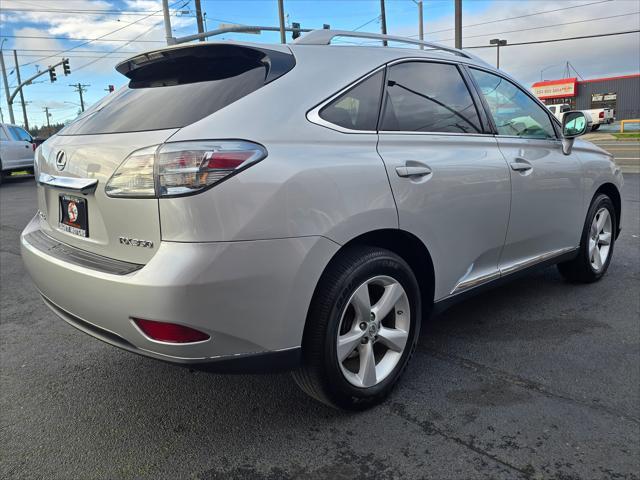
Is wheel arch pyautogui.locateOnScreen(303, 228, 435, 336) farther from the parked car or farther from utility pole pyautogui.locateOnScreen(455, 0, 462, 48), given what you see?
utility pole pyautogui.locateOnScreen(455, 0, 462, 48)

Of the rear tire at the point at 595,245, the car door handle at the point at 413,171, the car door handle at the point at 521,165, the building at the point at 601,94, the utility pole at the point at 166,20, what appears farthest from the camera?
the building at the point at 601,94

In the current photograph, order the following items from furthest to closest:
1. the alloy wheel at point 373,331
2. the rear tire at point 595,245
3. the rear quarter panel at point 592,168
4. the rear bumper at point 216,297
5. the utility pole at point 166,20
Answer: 1. the utility pole at point 166,20
2. the rear tire at point 595,245
3. the rear quarter panel at point 592,168
4. the alloy wheel at point 373,331
5. the rear bumper at point 216,297

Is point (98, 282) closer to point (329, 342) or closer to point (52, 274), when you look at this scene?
point (52, 274)

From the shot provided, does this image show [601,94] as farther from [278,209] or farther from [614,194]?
[278,209]

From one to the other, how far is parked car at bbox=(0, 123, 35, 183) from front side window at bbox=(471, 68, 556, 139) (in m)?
15.2

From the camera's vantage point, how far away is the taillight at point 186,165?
1979 mm

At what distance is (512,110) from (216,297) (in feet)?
8.61

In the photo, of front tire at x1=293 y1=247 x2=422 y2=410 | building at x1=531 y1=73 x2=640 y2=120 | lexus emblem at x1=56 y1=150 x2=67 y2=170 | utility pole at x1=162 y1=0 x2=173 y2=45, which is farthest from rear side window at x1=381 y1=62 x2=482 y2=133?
building at x1=531 y1=73 x2=640 y2=120

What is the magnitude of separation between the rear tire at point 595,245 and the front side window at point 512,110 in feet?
2.81

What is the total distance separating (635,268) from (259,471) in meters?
4.23

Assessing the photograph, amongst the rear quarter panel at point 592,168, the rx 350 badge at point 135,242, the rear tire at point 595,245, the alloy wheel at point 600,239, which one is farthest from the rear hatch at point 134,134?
the alloy wheel at point 600,239

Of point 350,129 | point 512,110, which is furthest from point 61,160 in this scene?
point 512,110

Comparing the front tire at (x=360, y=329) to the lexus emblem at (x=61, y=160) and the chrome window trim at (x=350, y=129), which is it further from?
the lexus emblem at (x=61, y=160)

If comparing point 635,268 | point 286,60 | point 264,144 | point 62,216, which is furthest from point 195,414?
point 635,268
